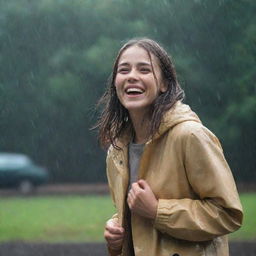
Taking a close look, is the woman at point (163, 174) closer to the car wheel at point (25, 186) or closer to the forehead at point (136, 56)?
the forehead at point (136, 56)

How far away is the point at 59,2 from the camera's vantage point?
73.3ft

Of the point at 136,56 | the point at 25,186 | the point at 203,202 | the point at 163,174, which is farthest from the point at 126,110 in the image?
the point at 25,186

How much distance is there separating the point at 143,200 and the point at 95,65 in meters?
19.8

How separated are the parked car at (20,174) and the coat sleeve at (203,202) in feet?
68.6

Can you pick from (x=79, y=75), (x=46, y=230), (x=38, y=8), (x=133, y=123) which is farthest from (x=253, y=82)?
(x=133, y=123)

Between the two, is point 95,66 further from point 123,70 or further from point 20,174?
point 123,70

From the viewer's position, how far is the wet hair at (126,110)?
7.58 ft

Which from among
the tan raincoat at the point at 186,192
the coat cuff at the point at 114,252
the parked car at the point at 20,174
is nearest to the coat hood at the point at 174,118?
the tan raincoat at the point at 186,192

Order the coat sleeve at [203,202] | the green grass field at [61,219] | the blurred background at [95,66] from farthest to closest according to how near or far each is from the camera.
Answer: the blurred background at [95,66], the green grass field at [61,219], the coat sleeve at [203,202]

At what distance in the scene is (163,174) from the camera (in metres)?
2.25

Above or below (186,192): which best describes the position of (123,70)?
above

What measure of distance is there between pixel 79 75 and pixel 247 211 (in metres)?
9.90

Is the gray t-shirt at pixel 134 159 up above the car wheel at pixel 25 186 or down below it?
above

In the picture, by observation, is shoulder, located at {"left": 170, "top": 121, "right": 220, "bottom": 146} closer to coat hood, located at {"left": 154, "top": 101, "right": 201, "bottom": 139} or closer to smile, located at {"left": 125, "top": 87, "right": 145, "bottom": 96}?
coat hood, located at {"left": 154, "top": 101, "right": 201, "bottom": 139}
